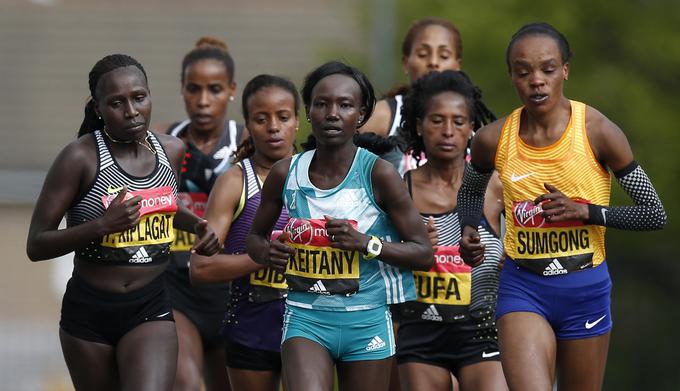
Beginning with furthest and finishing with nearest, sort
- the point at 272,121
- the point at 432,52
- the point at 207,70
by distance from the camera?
the point at 207,70 < the point at 432,52 < the point at 272,121

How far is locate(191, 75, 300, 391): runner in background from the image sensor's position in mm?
8375

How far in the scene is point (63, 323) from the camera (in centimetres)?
771

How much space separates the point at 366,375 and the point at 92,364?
1402 millimetres

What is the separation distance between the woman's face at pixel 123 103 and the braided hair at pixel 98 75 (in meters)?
0.04

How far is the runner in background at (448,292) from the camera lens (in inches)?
327

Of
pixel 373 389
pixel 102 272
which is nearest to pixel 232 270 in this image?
pixel 102 272

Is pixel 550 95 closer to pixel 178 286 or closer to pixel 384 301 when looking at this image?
pixel 384 301

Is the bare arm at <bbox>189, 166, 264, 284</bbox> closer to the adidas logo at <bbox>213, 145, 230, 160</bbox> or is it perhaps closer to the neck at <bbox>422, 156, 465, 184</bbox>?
the neck at <bbox>422, 156, 465, 184</bbox>

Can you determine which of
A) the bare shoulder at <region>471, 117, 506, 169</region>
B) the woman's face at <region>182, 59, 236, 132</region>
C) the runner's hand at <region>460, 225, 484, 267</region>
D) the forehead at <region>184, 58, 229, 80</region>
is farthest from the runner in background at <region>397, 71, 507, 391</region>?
the forehead at <region>184, 58, 229, 80</region>

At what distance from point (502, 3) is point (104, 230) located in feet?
35.2

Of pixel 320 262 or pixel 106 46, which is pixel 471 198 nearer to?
pixel 320 262

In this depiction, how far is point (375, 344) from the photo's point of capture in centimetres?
730

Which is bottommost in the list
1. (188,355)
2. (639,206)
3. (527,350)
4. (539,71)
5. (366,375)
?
(188,355)

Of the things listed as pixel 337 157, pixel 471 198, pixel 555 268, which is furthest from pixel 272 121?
pixel 555 268
